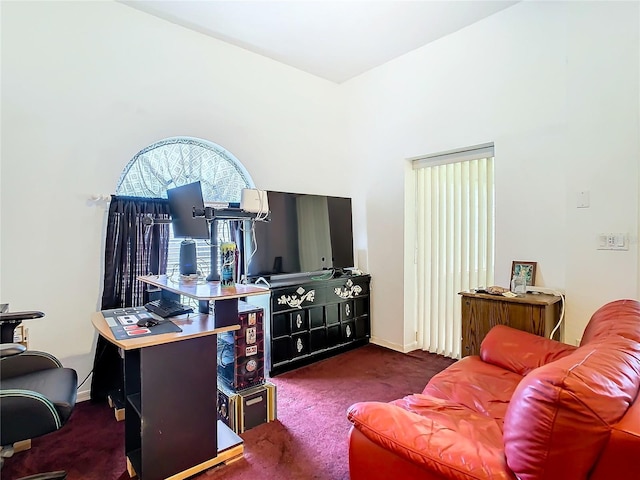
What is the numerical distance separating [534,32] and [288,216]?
2.61 meters

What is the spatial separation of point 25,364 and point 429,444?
209 cm

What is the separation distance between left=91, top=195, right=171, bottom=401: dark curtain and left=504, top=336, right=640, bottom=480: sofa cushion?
2.74 metres

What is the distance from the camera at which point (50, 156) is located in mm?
2584

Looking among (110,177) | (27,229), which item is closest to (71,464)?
(27,229)

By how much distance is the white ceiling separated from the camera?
2921mm

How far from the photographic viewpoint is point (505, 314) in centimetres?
262

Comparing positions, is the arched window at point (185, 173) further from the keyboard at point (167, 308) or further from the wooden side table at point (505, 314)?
the wooden side table at point (505, 314)

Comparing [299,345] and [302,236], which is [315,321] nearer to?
[299,345]

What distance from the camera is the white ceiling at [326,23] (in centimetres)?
292

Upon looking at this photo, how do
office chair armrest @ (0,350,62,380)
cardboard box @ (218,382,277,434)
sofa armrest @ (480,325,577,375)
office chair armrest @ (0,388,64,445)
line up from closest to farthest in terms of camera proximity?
office chair armrest @ (0,388,64,445) < office chair armrest @ (0,350,62,380) < sofa armrest @ (480,325,577,375) < cardboard box @ (218,382,277,434)

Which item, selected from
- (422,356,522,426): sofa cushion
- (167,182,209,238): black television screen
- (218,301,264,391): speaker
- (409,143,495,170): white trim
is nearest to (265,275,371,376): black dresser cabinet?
(218,301,264,391): speaker

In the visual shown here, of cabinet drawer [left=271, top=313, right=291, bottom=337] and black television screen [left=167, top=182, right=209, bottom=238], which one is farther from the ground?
black television screen [left=167, top=182, right=209, bottom=238]

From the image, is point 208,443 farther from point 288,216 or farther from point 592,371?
point 288,216

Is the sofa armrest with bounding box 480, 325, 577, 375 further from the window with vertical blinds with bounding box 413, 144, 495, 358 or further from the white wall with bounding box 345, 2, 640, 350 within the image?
the window with vertical blinds with bounding box 413, 144, 495, 358
